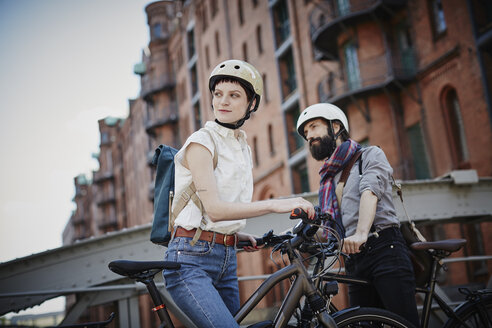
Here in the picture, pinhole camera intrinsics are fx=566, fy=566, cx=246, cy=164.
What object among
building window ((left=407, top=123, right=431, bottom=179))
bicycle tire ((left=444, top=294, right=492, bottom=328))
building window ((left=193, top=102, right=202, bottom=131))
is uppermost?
building window ((left=193, top=102, right=202, bottom=131))

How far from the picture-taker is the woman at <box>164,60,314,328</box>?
2.76 m

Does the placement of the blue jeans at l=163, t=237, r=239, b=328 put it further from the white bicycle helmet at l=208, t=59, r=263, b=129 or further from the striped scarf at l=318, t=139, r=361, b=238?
the striped scarf at l=318, t=139, r=361, b=238

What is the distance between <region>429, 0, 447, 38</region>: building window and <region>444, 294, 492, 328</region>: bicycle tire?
1648 cm

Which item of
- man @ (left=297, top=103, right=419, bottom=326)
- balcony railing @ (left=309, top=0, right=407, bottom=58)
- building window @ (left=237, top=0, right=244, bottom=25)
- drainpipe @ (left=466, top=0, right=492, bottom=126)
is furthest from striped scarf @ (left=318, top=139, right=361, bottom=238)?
building window @ (left=237, top=0, right=244, bottom=25)

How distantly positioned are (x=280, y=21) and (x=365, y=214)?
26.9 metres

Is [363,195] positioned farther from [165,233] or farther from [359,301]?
[165,233]

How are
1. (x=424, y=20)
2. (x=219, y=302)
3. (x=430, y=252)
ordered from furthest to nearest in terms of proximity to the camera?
(x=424, y=20), (x=430, y=252), (x=219, y=302)

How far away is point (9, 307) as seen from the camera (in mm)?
7719

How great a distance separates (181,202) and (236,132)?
518 millimetres

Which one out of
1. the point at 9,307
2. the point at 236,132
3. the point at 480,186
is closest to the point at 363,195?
the point at 236,132

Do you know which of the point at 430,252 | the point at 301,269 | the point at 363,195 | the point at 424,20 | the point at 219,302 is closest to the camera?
the point at 219,302

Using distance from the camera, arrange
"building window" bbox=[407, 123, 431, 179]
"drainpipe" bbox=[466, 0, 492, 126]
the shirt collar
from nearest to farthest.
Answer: the shirt collar → "drainpipe" bbox=[466, 0, 492, 126] → "building window" bbox=[407, 123, 431, 179]

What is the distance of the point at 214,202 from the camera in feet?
9.05

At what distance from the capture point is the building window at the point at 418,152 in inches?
776
